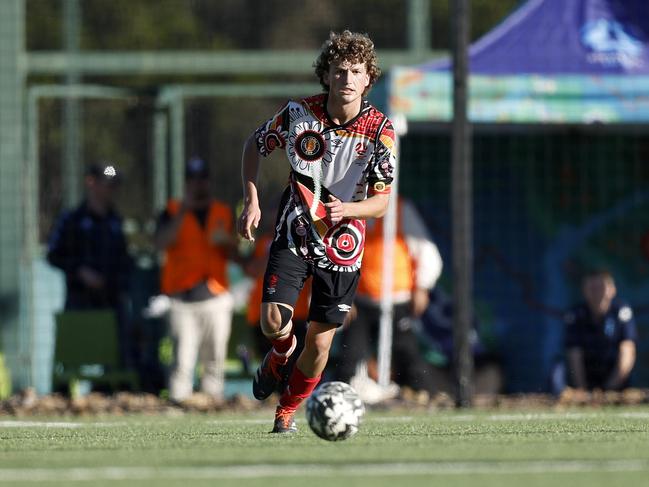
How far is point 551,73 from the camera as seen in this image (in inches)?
500

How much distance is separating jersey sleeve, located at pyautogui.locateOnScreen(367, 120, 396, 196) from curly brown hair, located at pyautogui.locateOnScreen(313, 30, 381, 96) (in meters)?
0.30

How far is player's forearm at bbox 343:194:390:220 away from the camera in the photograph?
7707 mm

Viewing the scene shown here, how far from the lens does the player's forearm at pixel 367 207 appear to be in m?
7.71

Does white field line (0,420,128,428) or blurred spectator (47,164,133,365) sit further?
blurred spectator (47,164,133,365)

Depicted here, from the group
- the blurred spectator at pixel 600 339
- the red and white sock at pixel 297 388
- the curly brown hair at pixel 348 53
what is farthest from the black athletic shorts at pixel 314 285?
the blurred spectator at pixel 600 339

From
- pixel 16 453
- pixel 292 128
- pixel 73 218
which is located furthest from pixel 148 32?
pixel 16 453

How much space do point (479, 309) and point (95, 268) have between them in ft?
10.7

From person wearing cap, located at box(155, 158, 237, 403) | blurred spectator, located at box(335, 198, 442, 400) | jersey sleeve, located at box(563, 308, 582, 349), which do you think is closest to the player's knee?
blurred spectator, located at box(335, 198, 442, 400)

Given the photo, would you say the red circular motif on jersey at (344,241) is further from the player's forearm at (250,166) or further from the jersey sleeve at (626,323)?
the jersey sleeve at (626,323)

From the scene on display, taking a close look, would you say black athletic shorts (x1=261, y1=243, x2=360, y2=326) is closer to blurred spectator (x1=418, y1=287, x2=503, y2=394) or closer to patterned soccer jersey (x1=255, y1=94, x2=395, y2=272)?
patterned soccer jersey (x1=255, y1=94, x2=395, y2=272)

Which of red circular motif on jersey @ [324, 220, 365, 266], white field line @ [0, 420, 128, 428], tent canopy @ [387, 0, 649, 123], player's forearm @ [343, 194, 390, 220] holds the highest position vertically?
tent canopy @ [387, 0, 649, 123]

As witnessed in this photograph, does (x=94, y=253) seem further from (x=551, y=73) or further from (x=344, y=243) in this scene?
(x=344, y=243)

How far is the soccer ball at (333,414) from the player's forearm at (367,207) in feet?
2.78

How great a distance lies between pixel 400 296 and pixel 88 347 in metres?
2.63
